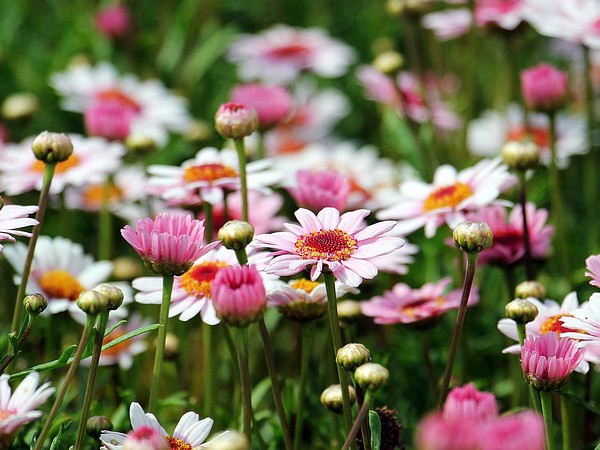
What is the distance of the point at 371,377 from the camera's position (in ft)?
3.76

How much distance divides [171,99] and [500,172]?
1.35 m

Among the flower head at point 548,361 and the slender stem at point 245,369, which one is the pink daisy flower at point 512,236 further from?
the slender stem at point 245,369

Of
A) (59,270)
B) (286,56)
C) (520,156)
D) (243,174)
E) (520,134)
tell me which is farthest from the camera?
(286,56)

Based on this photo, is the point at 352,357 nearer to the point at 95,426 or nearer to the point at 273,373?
the point at 273,373

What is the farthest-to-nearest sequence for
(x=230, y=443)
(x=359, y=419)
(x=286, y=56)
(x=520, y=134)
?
(x=286, y=56) < (x=520, y=134) < (x=359, y=419) < (x=230, y=443)

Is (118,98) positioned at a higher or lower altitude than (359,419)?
higher

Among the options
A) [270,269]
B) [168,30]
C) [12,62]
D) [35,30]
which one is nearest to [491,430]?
[270,269]

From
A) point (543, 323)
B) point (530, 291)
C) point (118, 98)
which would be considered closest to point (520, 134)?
point (118, 98)

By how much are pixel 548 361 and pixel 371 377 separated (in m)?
0.23

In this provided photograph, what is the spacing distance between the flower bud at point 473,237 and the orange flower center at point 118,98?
160 centimetres

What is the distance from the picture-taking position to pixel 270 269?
1.27m

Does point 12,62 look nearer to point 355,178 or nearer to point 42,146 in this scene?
point 355,178

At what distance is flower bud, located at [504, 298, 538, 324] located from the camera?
132cm

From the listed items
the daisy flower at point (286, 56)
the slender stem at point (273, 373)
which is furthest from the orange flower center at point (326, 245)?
the daisy flower at point (286, 56)
